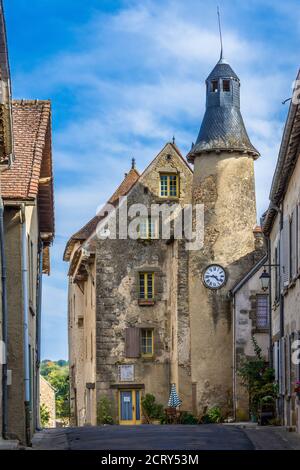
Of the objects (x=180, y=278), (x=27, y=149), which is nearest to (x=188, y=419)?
(x=180, y=278)

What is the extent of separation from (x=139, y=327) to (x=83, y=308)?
767 cm

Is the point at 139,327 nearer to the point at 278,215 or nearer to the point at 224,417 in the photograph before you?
the point at 224,417

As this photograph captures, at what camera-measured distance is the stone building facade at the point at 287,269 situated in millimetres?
Answer: 23000

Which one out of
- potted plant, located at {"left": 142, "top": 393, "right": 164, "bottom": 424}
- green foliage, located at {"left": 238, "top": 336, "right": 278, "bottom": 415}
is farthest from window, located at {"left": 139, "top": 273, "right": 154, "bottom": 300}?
green foliage, located at {"left": 238, "top": 336, "right": 278, "bottom": 415}

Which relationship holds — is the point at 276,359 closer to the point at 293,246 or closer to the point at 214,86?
the point at 293,246

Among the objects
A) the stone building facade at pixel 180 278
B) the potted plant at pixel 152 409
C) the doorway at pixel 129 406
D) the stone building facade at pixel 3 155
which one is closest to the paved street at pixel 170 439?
the stone building facade at pixel 3 155

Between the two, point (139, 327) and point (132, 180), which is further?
point (132, 180)

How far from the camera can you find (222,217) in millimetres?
42656

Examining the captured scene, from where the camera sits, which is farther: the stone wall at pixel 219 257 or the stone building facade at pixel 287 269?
the stone wall at pixel 219 257

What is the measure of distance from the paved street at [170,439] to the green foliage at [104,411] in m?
15.6

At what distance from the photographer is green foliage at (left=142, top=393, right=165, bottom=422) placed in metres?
42.9

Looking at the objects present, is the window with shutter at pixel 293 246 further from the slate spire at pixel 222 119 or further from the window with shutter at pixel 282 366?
the slate spire at pixel 222 119

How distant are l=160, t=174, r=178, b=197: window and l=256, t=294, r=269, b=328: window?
24.6 feet
